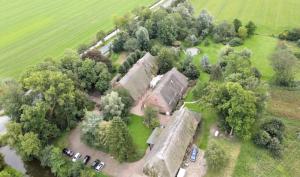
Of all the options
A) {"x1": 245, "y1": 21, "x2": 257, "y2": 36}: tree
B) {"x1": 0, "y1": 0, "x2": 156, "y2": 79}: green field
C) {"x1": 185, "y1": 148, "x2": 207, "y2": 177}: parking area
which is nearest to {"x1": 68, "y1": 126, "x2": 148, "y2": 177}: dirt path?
{"x1": 185, "y1": 148, "x2": 207, "y2": 177}: parking area

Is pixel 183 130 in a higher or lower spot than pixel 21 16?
lower

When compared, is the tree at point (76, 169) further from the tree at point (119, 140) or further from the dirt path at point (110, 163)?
the tree at point (119, 140)

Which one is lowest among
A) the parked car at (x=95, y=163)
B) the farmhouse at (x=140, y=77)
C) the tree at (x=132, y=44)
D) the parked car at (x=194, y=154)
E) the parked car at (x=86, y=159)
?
the parked car at (x=194, y=154)

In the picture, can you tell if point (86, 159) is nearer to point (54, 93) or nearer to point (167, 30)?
point (54, 93)

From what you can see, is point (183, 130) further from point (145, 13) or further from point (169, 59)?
point (145, 13)

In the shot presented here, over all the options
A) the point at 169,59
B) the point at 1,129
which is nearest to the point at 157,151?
the point at 169,59

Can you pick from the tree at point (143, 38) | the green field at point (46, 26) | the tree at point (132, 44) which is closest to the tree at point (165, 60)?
the tree at point (143, 38)
